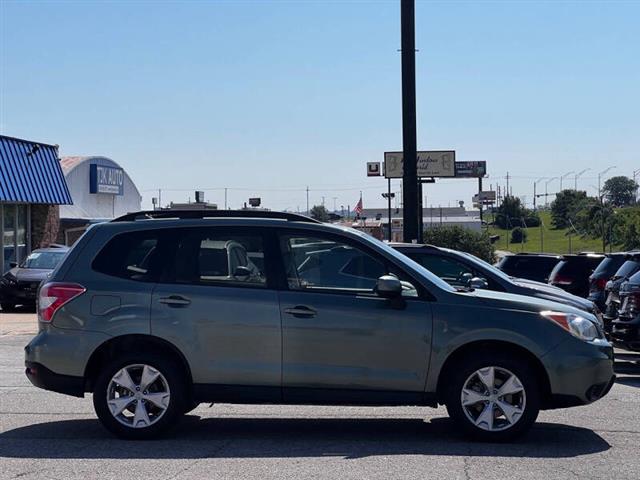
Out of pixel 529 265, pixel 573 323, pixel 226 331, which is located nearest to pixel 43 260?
pixel 529 265

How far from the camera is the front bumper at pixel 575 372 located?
26.0 feet

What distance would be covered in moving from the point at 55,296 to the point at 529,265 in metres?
15.9

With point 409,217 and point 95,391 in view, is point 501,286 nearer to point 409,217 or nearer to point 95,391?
point 95,391

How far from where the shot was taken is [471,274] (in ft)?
42.9

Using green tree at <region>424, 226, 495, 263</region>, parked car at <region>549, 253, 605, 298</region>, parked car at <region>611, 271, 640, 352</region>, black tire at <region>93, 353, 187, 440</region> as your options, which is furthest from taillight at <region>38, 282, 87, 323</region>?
green tree at <region>424, 226, 495, 263</region>

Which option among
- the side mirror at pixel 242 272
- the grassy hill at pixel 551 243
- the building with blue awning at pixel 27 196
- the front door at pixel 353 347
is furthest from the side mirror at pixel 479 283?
the grassy hill at pixel 551 243

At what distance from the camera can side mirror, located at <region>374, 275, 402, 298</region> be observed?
7844 millimetres

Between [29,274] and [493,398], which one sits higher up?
[29,274]

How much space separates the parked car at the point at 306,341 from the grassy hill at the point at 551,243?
140 feet

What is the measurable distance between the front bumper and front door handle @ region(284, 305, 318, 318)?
6.59 feet

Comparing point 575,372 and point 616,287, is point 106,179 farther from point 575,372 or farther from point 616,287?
point 575,372

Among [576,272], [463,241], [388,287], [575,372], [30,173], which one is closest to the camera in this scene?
[388,287]

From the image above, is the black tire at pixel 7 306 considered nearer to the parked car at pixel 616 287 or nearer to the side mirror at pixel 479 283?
the side mirror at pixel 479 283

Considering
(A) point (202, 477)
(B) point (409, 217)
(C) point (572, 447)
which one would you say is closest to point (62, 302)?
(A) point (202, 477)
